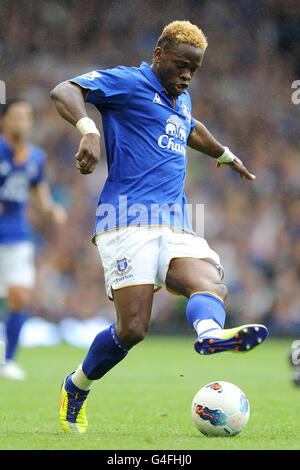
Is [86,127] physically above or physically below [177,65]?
below

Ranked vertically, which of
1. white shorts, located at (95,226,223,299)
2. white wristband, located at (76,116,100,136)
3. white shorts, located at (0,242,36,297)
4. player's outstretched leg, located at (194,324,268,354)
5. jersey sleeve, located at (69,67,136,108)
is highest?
jersey sleeve, located at (69,67,136,108)

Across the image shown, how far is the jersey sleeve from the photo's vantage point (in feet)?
14.3

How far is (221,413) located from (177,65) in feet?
6.35

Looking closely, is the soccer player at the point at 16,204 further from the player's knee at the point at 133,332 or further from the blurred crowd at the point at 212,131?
the blurred crowd at the point at 212,131

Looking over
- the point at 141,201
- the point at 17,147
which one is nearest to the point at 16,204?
the point at 17,147

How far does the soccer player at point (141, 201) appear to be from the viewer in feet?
13.8

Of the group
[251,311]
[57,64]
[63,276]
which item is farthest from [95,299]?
[57,64]

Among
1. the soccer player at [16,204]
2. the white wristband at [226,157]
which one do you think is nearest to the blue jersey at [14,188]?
the soccer player at [16,204]

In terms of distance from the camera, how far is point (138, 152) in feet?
14.8

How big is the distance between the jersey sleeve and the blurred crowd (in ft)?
33.1

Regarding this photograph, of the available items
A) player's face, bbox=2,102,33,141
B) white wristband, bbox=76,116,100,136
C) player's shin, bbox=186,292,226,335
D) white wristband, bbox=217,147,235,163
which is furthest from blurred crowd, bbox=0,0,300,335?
white wristband, bbox=76,116,100,136

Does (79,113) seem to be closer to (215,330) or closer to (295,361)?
(215,330)

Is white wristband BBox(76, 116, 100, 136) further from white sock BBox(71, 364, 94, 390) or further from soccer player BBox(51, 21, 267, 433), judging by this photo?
white sock BBox(71, 364, 94, 390)

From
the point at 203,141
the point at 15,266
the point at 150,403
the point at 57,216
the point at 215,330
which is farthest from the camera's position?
the point at 15,266
